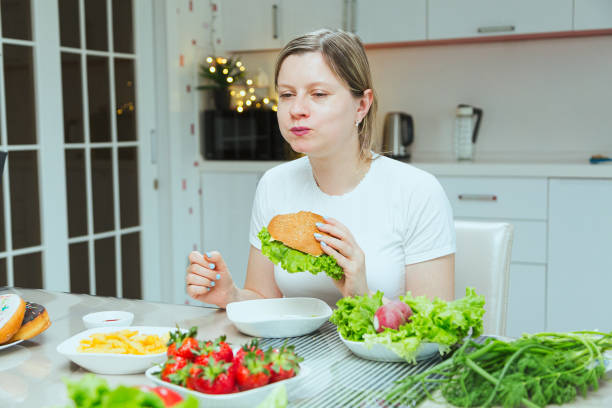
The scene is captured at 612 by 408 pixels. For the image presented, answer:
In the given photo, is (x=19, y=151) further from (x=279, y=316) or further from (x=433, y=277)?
(x=433, y=277)

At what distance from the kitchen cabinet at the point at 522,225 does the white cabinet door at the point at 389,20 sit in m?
0.85

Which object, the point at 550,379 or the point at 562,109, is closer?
the point at 550,379

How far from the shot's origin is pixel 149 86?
3.46m

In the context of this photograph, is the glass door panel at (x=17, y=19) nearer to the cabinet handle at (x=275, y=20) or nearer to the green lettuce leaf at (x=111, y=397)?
the cabinet handle at (x=275, y=20)

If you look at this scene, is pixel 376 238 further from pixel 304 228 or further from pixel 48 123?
pixel 48 123

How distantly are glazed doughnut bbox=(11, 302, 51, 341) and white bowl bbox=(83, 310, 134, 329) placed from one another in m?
0.07

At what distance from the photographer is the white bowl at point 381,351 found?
3.35 ft

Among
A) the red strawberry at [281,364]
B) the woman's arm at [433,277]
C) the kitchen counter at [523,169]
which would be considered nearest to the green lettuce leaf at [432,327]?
the red strawberry at [281,364]

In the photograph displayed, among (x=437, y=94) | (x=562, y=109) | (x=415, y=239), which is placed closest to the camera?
(x=415, y=239)

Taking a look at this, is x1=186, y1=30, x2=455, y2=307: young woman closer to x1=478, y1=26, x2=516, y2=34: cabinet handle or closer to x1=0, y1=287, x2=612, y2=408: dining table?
x1=0, y1=287, x2=612, y2=408: dining table

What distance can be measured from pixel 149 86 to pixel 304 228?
8.12 feet

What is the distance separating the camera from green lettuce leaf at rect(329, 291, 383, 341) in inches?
41.8

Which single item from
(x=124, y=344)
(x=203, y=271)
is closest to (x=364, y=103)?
(x=203, y=271)

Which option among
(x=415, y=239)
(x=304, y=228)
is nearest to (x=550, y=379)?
(x=304, y=228)
